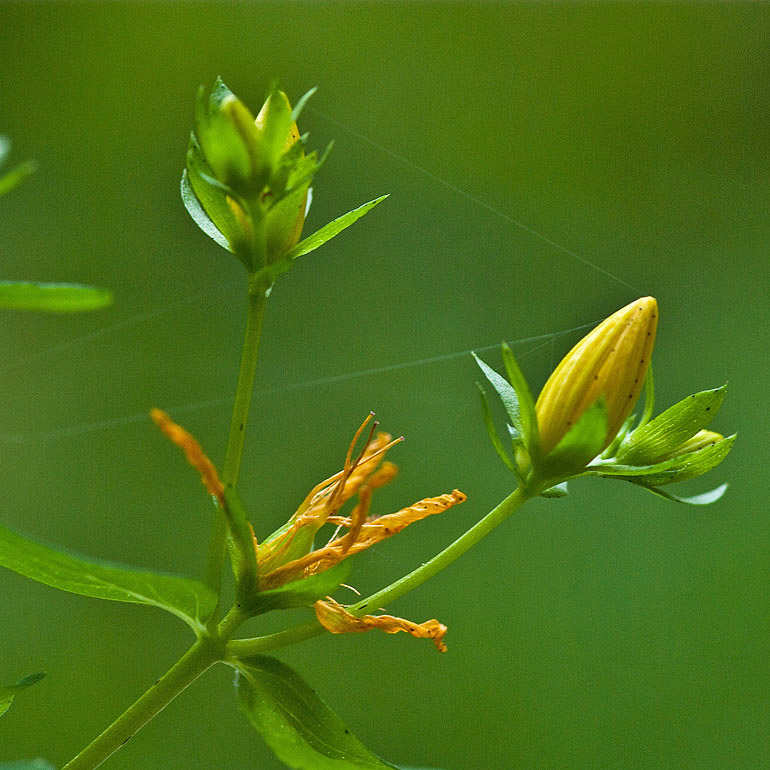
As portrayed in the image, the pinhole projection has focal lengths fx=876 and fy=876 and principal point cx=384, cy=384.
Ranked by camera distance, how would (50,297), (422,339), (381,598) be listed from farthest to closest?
(422,339) < (381,598) < (50,297)

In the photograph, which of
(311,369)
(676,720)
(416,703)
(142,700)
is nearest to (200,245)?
(311,369)

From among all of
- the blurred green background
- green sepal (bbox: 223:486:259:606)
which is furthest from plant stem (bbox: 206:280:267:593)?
the blurred green background

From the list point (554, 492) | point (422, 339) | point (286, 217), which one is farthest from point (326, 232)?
point (422, 339)

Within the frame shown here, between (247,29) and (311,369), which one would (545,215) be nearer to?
(311,369)

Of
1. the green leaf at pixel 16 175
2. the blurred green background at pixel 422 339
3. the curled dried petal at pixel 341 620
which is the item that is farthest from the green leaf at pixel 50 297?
the blurred green background at pixel 422 339

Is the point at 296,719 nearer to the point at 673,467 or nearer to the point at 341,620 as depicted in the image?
the point at 341,620

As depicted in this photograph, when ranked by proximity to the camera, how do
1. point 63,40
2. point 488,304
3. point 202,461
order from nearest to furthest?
point 202,461, point 488,304, point 63,40
